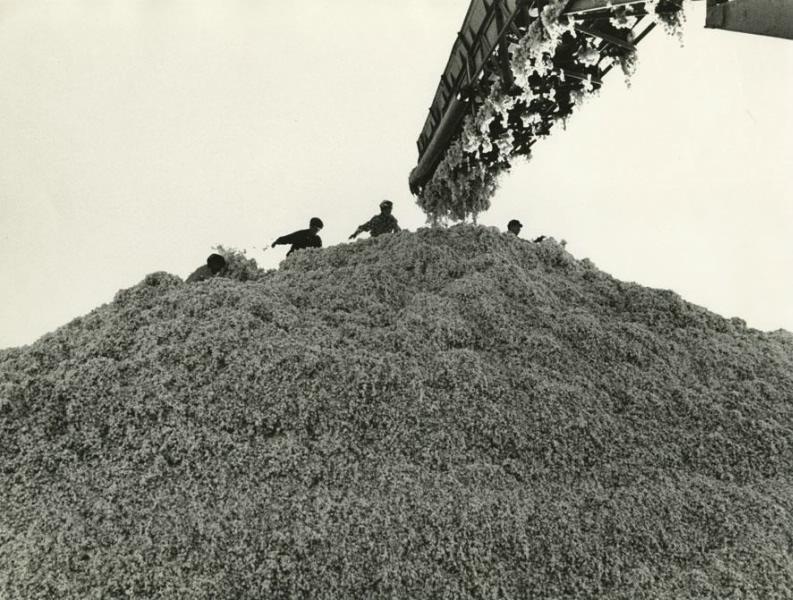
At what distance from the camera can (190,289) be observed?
4531 millimetres

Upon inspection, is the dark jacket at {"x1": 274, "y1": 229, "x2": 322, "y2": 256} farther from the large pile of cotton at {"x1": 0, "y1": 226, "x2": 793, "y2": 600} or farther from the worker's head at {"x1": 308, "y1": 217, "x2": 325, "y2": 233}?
the large pile of cotton at {"x1": 0, "y1": 226, "x2": 793, "y2": 600}

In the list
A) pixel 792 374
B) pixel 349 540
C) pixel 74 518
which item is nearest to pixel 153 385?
pixel 74 518

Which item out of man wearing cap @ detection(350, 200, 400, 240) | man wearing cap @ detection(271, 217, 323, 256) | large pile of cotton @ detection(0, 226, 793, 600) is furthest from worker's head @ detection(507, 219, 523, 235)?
large pile of cotton @ detection(0, 226, 793, 600)

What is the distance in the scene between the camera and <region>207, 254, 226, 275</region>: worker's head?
607 centimetres

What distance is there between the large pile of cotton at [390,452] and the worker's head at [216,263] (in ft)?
4.58

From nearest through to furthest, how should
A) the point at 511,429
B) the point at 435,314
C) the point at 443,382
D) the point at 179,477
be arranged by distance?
the point at 179,477 → the point at 511,429 → the point at 443,382 → the point at 435,314

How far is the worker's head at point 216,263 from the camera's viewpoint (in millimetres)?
6074

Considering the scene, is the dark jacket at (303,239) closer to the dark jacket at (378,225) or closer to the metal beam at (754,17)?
the dark jacket at (378,225)

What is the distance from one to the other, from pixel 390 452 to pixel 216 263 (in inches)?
148

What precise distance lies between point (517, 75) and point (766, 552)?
437 cm

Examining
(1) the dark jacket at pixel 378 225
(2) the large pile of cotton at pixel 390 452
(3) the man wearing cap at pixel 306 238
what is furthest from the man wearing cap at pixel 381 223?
(2) the large pile of cotton at pixel 390 452

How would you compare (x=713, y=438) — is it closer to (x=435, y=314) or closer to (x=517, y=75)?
(x=435, y=314)

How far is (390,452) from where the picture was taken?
3230 mm

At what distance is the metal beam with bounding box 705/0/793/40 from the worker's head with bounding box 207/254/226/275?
5055mm
